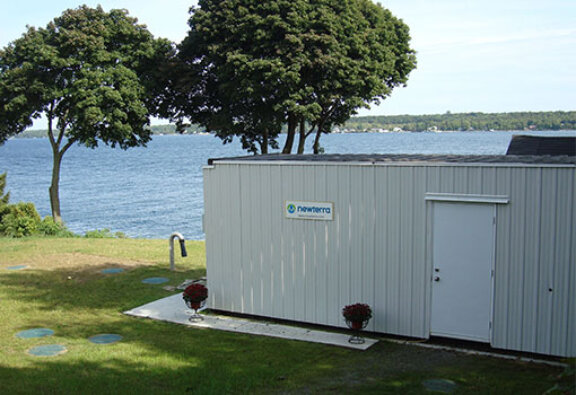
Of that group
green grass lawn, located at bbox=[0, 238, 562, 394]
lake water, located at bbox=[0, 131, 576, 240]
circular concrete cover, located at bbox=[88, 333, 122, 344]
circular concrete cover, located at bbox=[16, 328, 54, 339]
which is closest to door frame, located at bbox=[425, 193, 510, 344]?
green grass lawn, located at bbox=[0, 238, 562, 394]

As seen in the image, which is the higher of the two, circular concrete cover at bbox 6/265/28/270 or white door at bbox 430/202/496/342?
white door at bbox 430/202/496/342

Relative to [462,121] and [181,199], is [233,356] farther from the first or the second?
[462,121]

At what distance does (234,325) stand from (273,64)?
1576 cm

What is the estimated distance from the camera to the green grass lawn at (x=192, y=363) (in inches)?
323

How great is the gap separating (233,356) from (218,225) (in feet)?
10.0

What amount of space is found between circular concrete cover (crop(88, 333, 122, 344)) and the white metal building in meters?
2.08

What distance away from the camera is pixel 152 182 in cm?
6938

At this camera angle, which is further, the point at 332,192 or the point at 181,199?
the point at 181,199

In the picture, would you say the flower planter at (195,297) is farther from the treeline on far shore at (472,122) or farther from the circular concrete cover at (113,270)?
the treeline on far shore at (472,122)

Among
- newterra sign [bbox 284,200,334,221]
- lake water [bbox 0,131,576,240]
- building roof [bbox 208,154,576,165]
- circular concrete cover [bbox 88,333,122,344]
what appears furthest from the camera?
lake water [bbox 0,131,576,240]

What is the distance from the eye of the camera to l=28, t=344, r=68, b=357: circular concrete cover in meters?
9.73

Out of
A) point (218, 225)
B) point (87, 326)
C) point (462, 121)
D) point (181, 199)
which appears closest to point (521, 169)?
point (218, 225)

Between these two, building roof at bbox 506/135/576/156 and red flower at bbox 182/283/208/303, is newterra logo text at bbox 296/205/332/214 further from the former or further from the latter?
building roof at bbox 506/135/576/156

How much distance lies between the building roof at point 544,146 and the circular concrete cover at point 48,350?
418 inches
